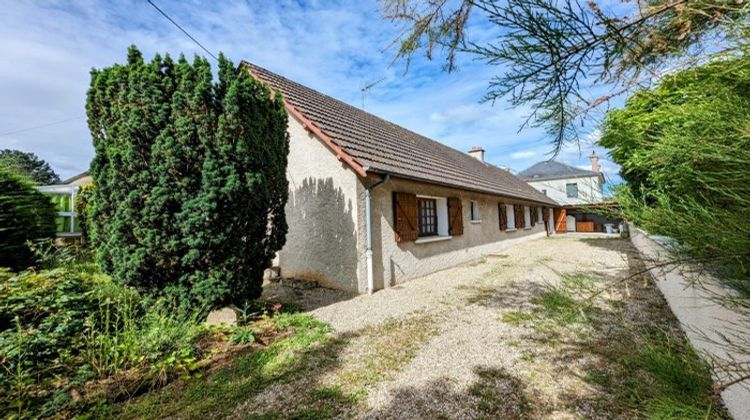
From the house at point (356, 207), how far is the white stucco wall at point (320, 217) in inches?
0.9

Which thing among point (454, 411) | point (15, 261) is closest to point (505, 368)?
point (454, 411)

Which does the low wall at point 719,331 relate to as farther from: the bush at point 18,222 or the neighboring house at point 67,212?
the neighboring house at point 67,212

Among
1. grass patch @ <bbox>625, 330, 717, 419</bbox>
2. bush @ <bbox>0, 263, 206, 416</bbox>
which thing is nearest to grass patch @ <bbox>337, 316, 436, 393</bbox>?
bush @ <bbox>0, 263, 206, 416</bbox>

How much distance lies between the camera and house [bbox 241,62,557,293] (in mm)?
6461

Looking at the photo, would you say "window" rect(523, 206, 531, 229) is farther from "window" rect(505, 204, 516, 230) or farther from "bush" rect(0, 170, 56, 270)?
"bush" rect(0, 170, 56, 270)

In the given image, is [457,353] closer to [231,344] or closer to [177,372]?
[231,344]

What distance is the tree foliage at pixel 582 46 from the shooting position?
1509mm

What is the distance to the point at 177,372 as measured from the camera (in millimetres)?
3230

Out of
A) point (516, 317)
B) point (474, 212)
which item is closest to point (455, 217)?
point (474, 212)

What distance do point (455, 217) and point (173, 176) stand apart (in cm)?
760

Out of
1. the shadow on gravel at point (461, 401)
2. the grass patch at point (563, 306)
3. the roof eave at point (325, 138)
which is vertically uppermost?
the roof eave at point (325, 138)

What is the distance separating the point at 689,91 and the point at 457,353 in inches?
128

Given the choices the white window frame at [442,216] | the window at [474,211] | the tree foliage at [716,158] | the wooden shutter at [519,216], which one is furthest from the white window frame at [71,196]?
the wooden shutter at [519,216]

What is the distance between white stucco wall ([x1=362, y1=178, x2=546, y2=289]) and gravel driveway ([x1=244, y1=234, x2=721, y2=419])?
4.36 ft
